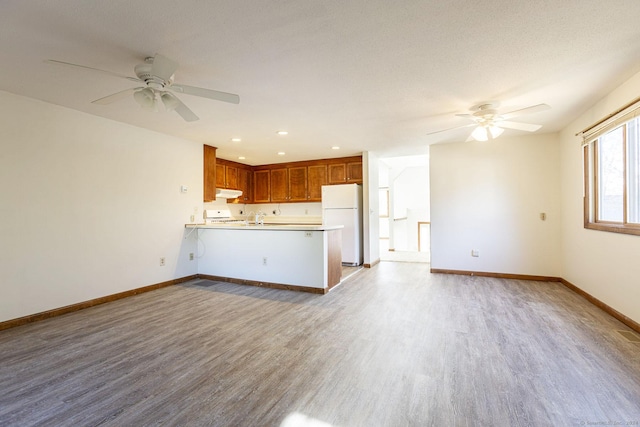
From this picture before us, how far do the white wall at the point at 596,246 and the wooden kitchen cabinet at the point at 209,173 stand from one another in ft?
18.0

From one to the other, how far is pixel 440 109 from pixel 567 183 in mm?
2526

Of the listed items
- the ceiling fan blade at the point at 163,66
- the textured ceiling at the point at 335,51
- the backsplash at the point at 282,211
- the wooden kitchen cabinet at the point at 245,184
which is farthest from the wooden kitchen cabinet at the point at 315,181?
the ceiling fan blade at the point at 163,66

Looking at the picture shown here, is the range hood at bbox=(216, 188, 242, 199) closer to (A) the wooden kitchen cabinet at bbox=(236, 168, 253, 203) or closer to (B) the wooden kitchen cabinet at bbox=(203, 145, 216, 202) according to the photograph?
(A) the wooden kitchen cabinet at bbox=(236, 168, 253, 203)

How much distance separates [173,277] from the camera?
4590mm

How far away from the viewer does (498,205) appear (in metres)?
4.81

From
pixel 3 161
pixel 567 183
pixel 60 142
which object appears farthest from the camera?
pixel 567 183

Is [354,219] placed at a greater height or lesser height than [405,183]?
lesser

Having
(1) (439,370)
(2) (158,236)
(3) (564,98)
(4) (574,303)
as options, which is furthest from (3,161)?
(4) (574,303)

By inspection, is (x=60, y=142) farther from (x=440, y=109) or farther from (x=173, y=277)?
(x=440, y=109)

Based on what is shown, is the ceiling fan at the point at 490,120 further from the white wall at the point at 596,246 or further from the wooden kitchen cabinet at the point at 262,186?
the wooden kitchen cabinet at the point at 262,186

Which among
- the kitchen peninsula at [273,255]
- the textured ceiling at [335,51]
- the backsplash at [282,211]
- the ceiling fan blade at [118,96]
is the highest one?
the textured ceiling at [335,51]

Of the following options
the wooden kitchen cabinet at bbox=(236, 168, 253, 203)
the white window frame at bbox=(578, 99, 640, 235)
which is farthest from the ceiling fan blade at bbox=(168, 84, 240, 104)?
the wooden kitchen cabinet at bbox=(236, 168, 253, 203)

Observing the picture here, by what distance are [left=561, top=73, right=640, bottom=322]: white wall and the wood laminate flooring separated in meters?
0.29

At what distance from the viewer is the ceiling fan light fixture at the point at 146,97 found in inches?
90.7
